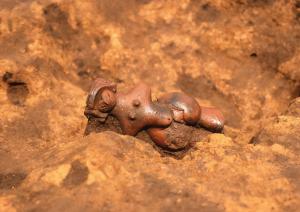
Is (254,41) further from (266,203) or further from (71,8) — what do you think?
(266,203)

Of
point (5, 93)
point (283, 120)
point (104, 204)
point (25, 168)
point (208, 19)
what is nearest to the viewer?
point (104, 204)

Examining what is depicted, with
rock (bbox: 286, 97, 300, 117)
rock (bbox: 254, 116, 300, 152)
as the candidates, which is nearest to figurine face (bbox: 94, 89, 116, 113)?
rock (bbox: 254, 116, 300, 152)

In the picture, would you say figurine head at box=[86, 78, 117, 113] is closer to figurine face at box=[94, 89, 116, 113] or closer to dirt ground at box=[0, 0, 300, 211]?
figurine face at box=[94, 89, 116, 113]

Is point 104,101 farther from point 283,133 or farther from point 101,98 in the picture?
point 283,133

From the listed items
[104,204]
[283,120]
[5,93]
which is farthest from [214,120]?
[5,93]

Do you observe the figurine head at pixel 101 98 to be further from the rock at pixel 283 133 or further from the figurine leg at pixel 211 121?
the rock at pixel 283 133

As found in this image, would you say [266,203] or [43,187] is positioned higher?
[266,203]

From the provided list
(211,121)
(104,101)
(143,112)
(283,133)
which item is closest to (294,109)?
(283,133)
